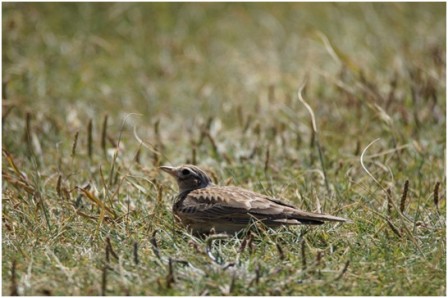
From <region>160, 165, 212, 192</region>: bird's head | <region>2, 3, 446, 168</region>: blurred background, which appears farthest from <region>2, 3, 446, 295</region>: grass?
<region>160, 165, 212, 192</region>: bird's head

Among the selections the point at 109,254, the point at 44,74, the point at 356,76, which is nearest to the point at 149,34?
the point at 44,74

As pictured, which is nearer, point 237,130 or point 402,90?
point 237,130

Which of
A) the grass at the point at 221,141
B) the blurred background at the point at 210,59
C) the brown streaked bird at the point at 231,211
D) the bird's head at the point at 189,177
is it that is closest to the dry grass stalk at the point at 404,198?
the grass at the point at 221,141

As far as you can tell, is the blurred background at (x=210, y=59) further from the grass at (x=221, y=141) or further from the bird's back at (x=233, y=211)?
the bird's back at (x=233, y=211)

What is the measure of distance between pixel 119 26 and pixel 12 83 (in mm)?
2412

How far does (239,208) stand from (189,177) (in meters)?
0.72

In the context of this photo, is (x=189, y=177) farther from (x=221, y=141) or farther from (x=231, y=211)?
(x=221, y=141)

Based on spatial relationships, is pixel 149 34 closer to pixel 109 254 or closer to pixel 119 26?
pixel 119 26

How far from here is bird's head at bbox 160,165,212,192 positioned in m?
6.43

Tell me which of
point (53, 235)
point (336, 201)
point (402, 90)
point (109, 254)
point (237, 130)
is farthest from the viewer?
point (402, 90)

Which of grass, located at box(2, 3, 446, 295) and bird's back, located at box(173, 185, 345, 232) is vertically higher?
bird's back, located at box(173, 185, 345, 232)

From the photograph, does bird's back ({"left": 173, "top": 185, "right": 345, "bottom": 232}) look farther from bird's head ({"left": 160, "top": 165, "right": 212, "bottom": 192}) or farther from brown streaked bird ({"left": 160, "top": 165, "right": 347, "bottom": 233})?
bird's head ({"left": 160, "top": 165, "right": 212, "bottom": 192})

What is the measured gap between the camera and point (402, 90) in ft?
32.5

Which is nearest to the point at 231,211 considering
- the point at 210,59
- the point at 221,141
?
the point at 221,141
